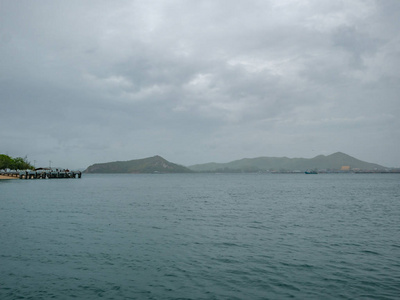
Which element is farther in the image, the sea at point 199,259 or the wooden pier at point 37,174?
the wooden pier at point 37,174

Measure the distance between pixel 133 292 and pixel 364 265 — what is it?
45.1 ft

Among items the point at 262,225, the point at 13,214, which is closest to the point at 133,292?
the point at 262,225

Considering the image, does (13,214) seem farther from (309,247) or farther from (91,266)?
(309,247)

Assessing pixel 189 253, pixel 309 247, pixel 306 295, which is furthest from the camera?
pixel 309 247

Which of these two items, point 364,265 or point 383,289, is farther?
point 364,265

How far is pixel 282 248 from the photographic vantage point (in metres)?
22.3

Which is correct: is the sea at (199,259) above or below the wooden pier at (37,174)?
below

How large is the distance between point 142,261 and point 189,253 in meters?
3.45

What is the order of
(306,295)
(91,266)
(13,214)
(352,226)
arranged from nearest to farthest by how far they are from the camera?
1. (306,295)
2. (91,266)
3. (352,226)
4. (13,214)

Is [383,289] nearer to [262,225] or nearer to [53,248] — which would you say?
[262,225]

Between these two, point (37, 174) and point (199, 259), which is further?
point (37, 174)

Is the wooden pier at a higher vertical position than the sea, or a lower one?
higher

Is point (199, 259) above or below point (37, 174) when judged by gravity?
below

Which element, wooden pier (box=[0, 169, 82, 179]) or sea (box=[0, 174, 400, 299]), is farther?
wooden pier (box=[0, 169, 82, 179])
